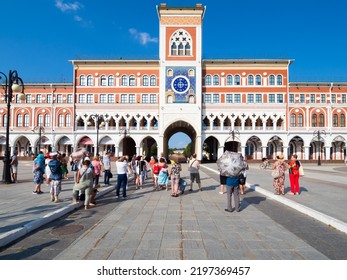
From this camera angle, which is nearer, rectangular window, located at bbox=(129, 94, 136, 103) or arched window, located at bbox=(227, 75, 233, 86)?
arched window, located at bbox=(227, 75, 233, 86)

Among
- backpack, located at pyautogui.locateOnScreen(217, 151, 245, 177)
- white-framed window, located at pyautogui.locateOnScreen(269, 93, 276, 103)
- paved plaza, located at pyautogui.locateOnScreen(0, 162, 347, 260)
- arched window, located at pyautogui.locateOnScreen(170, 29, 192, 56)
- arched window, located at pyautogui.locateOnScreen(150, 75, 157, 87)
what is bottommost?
paved plaza, located at pyautogui.locateOnScreen(0, 162, 347, 260)

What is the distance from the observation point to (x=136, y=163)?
12.9 meters

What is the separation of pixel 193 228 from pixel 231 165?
93.1 inches

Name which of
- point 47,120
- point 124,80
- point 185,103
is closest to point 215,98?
point 185,103

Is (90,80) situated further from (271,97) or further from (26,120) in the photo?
(271,97)

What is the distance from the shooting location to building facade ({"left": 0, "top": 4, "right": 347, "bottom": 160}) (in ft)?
138

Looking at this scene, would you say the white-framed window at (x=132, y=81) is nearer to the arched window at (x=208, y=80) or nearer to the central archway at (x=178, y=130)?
the central archway at (x=178, y=130)

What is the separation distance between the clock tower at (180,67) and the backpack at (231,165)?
33.8 m

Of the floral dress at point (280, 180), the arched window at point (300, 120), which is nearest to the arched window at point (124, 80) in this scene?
the arched window at point (300, 120)

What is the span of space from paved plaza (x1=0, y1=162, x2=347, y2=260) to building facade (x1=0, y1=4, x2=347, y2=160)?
1310 inches

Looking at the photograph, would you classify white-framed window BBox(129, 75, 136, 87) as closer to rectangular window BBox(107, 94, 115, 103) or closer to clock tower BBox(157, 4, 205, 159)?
rectangular window BBox(107, 94, 115, 103)

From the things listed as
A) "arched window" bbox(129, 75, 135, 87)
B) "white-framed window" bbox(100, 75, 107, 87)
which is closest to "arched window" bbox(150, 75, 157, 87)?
"arched window" bbox(129, 75, 135, 87)

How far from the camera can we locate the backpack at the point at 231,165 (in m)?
7.38
